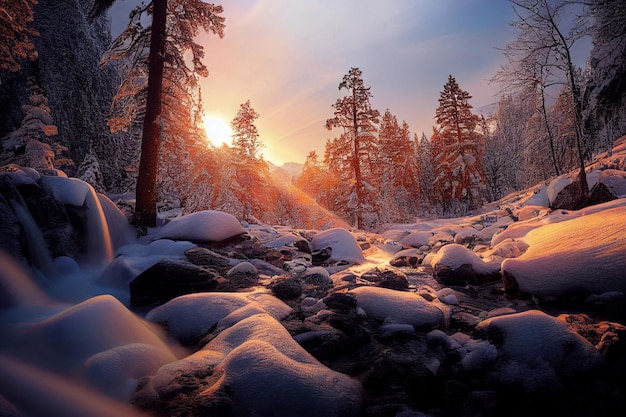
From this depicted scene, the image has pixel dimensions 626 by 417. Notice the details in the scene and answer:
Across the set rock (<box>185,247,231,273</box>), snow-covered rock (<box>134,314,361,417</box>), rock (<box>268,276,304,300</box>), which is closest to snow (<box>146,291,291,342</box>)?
rock (<box>268,276,304,300</box>)

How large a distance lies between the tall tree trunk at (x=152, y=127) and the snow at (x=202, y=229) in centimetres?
77

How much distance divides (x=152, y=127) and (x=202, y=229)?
3149 millimetres

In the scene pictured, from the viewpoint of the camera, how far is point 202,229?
700 cm

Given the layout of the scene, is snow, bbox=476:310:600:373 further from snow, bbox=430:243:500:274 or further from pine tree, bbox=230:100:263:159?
pine tree, bbox=230:100:263:159

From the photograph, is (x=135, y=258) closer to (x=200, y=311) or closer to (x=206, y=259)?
(x=206, y=259)

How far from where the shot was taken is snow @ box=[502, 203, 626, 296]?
3.33m

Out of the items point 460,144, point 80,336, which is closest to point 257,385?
point 80,336

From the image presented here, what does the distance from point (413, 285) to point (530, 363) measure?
3.10 metres

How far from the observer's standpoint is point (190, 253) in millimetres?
5789

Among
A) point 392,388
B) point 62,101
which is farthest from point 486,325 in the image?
point 62,101

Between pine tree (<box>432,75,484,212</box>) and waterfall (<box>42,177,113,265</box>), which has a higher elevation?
pine tree (<box>432,75,484,212</box>)

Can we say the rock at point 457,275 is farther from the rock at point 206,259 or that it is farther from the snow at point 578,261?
the rock at point 206,259

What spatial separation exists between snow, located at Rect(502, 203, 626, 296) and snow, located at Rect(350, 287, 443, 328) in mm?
1591

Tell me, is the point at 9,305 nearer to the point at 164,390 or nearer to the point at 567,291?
the point at 164,390
